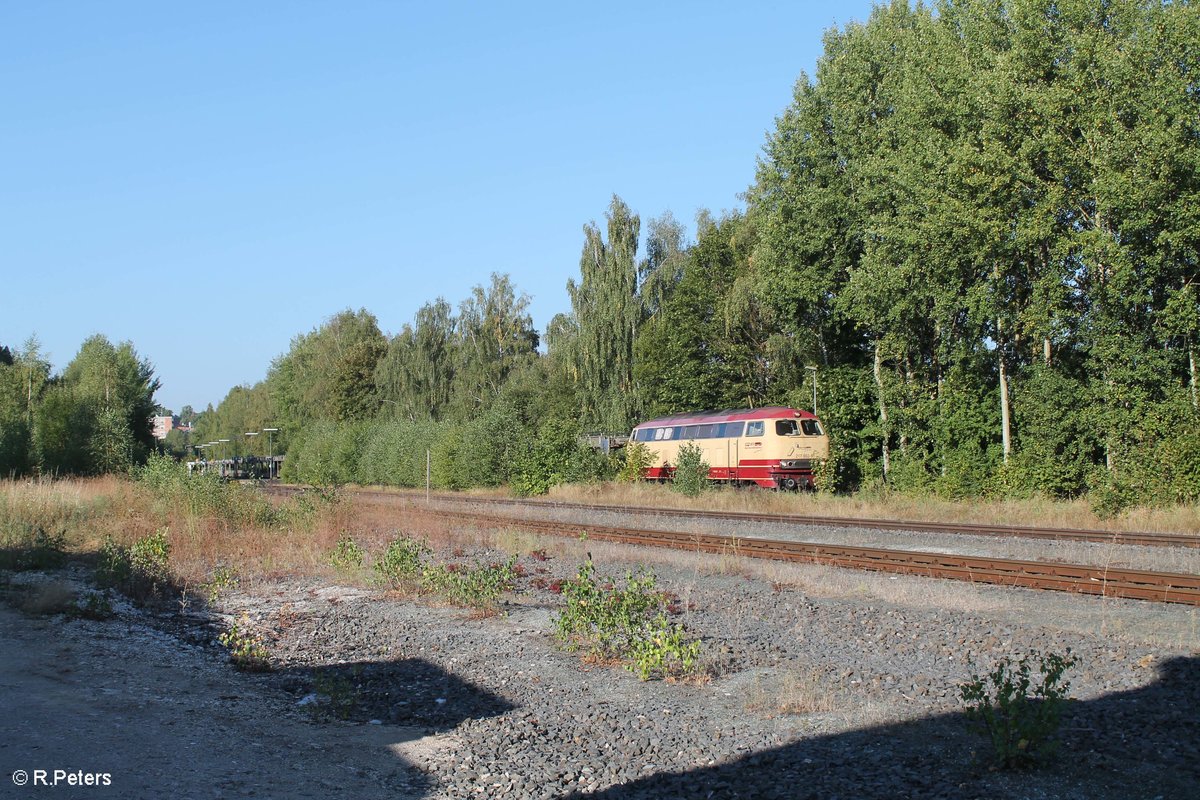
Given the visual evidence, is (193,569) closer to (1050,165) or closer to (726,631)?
(726,631)

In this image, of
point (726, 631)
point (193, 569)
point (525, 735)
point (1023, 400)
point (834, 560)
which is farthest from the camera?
point (1023, 400)

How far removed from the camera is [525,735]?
23.6 ft

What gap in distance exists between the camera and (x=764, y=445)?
112 ft

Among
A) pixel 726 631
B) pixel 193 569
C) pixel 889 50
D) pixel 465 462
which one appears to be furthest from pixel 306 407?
pixel 726 631

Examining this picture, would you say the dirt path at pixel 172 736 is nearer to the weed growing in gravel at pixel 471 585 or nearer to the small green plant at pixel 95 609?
the small green plant at pixel 95 609

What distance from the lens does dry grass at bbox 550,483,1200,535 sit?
21047 mm

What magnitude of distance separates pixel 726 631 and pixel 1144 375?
18.7 meters

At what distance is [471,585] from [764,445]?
2281cm

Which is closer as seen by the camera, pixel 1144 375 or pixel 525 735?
pixel 525 735

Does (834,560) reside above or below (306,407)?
below

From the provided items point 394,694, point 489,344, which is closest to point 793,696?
point 394,694

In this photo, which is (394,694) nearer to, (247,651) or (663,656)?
(247,651)

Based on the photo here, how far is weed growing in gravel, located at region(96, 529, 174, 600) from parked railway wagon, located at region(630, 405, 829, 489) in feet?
71.7

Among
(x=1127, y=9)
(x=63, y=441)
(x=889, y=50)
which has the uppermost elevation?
(x=889, y=50)
